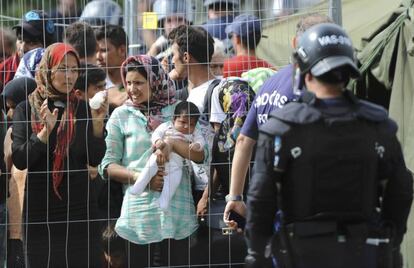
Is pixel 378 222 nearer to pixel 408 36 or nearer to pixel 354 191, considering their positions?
pixel 354 191

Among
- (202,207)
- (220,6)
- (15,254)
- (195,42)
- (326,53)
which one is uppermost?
(220,6)

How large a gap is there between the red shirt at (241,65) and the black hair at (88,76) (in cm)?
88

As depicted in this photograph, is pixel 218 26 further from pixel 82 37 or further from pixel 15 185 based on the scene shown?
pixel 15 185

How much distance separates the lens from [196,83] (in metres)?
7.35

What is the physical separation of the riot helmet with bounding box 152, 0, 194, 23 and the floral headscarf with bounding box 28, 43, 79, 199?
0.93 metres

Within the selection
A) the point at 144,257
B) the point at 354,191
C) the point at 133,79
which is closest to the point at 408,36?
the point at 133,79

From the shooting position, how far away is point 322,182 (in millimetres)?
4570

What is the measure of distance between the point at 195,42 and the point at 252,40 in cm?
45

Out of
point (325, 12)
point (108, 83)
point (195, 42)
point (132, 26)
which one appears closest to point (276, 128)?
point (325, 12)

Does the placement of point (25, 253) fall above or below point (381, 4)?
below

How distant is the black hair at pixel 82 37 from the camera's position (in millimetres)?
7730

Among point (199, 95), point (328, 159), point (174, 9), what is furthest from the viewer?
point (174, 9)

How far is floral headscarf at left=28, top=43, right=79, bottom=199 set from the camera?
6.82 metres

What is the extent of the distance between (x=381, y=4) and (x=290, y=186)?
476 cm
